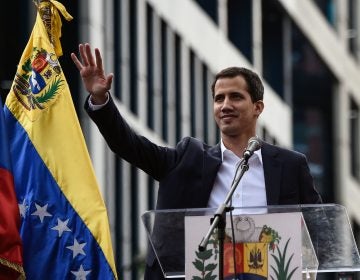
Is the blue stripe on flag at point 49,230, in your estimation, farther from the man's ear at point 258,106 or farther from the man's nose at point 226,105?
the man's ear at point 258,106

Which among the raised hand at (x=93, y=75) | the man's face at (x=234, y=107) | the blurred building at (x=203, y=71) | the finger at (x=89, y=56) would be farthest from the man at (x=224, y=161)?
the blurred building at (x=203, y=71)

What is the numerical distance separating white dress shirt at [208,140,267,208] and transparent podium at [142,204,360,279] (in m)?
0.70

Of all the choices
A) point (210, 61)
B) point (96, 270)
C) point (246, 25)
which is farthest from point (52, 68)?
point (246, 25)

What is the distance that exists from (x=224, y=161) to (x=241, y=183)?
25 cm

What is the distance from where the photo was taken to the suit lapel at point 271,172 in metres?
10.6

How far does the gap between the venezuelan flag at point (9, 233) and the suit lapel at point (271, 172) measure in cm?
147

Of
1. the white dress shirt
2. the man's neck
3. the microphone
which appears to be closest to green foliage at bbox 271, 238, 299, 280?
the microphone

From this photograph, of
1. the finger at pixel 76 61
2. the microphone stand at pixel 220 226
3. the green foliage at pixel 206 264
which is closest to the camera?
the microphone stand at pixel 220 226

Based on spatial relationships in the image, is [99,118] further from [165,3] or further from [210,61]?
[210,61]

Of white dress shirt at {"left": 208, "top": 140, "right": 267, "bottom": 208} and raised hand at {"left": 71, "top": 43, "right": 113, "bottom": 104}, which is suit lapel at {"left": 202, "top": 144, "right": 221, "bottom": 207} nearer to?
white dress shirt at {"left": 208, "top": 140, "right": 267, "bottom": 208}

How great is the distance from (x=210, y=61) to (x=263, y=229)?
99.7 ft

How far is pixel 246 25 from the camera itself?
4291 cm

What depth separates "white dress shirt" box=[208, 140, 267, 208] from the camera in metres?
10.5

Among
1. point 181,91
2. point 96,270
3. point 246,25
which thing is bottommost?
point 96,270
